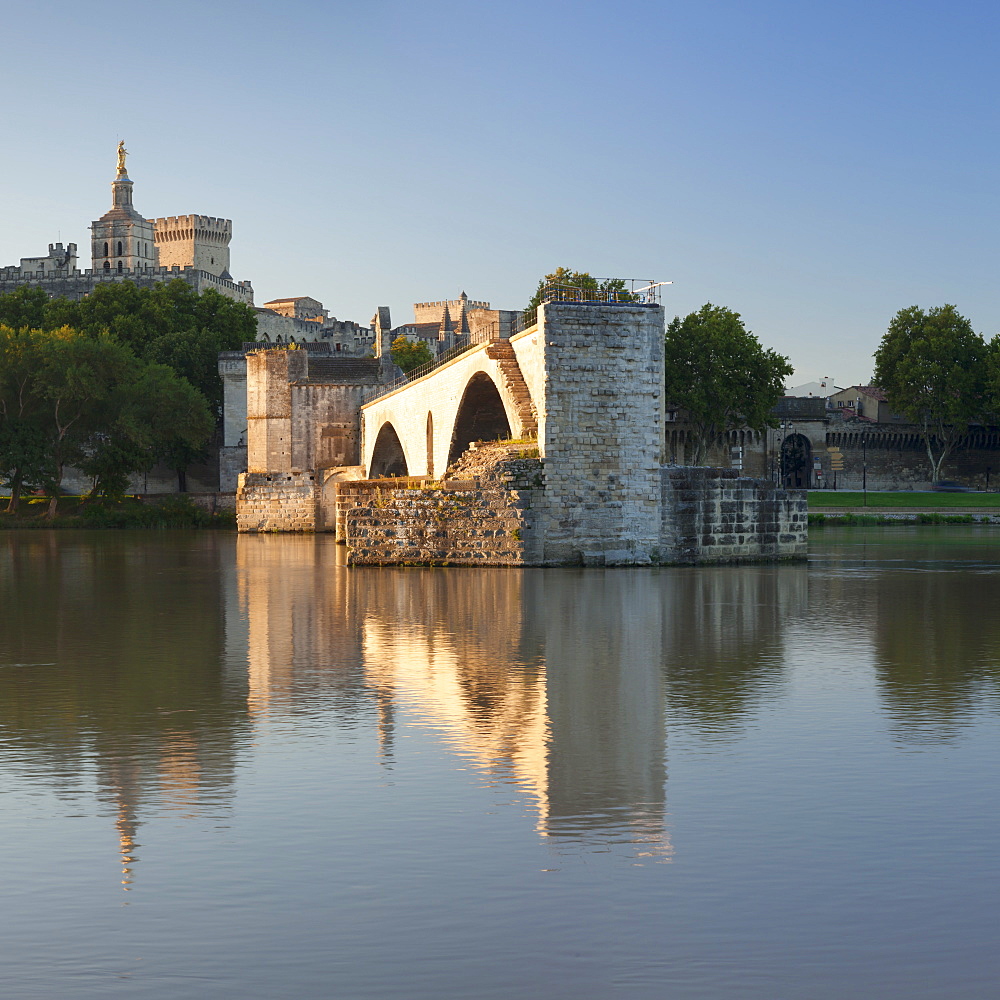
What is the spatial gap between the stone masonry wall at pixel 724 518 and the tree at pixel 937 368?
1770 inches

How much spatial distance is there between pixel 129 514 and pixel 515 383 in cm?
3128

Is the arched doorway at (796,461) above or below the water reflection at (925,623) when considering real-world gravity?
above

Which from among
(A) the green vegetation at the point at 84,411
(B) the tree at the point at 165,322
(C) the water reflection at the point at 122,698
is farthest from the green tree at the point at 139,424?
(C) the water reflection at the point at 122,698

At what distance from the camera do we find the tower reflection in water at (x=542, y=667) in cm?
866

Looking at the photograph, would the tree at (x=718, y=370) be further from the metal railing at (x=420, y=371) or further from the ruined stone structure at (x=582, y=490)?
the ruined stone structure at (x=582, y=490)

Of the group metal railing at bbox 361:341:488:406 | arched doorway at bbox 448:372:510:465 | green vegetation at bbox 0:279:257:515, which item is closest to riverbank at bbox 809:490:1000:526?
metal railing at bbox 361:341:488:406

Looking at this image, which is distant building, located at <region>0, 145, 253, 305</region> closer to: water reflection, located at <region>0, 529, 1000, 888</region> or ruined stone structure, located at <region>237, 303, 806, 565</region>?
ruined stone structure, located at <region>237, 303, 806, 565</region>

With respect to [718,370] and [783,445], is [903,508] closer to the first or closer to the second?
[718,370]

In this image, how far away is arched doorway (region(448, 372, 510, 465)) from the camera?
35.6 m

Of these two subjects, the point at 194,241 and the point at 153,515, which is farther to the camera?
the point at 194,241

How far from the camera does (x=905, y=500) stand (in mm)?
60781

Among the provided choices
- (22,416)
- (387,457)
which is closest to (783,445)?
(387,457)

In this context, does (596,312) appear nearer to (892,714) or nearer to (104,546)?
(892,714)

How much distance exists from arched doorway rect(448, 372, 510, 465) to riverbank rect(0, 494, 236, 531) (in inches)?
897
